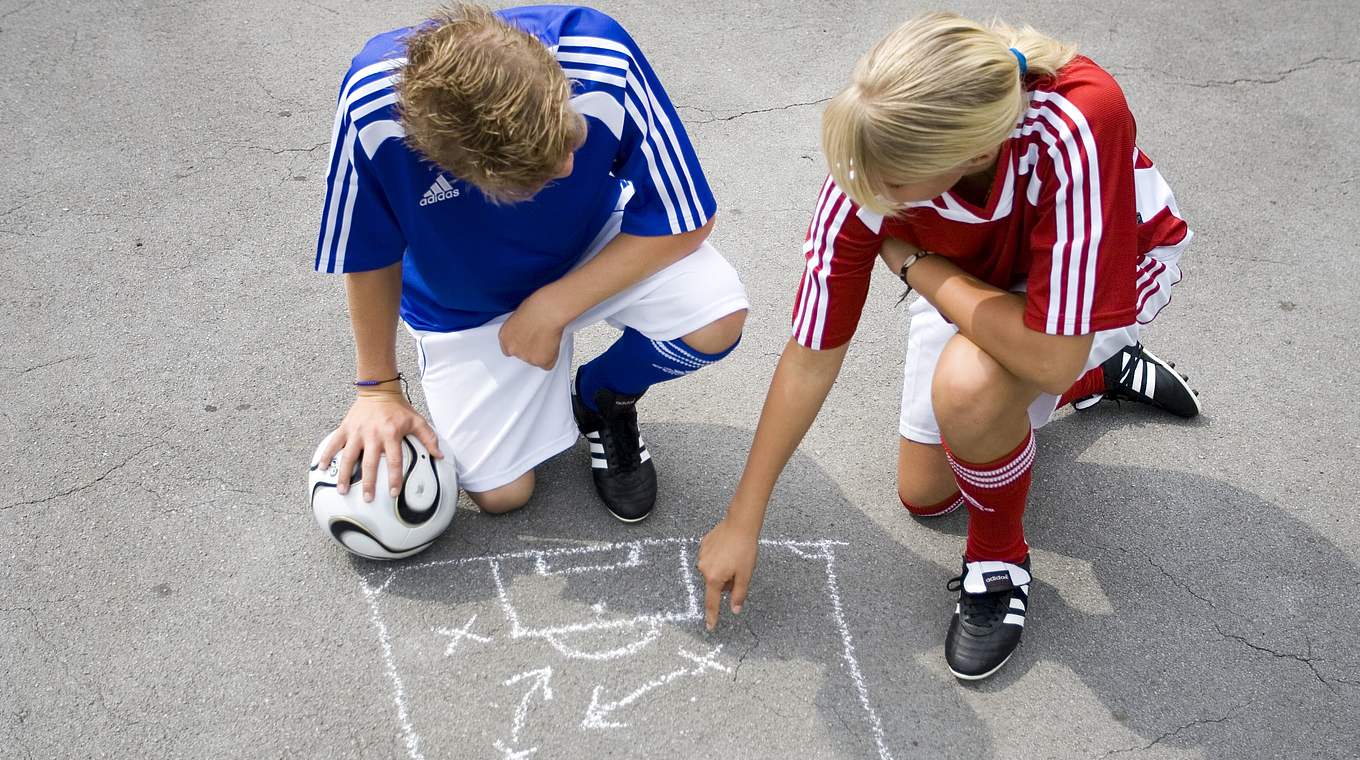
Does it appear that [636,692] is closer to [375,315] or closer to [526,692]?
[526,692]

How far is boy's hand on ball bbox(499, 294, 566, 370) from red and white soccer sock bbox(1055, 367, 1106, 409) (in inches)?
55.6

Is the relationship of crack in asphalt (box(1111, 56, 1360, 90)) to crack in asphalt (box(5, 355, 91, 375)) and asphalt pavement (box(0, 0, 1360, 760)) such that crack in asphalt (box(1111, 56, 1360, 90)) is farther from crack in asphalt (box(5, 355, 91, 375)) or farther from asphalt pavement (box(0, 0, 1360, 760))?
crack in asphalt (box(5, 355, 91, 375))

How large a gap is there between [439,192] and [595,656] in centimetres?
105

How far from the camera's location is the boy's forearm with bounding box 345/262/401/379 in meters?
2.31

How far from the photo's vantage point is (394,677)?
2.26 m

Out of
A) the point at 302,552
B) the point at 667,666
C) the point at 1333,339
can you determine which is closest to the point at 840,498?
the point at 667,666

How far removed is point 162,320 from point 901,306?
7.33 feet

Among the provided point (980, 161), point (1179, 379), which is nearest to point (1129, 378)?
point (1179, 379)

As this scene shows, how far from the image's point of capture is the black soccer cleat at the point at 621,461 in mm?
2613

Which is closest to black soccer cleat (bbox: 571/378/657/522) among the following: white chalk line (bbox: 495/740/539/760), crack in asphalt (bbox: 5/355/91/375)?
white chalk line (bbox: 495/740/539/760)

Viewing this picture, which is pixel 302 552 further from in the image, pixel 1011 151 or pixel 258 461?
pixel 1011 151

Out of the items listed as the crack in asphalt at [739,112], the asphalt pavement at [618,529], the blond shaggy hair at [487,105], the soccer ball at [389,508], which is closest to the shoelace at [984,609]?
the asphalt pavement at [618,529]

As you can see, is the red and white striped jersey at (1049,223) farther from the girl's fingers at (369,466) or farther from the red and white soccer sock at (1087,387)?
the girl's fingers at (369,466)

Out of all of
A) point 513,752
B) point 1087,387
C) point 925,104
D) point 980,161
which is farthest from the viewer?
point 1087,387
